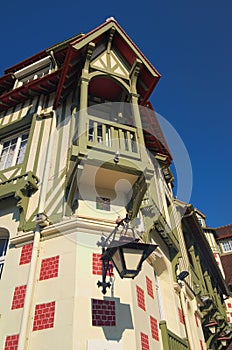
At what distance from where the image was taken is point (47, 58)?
33.3ft

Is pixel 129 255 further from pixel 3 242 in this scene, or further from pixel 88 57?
A: pixel 88 57

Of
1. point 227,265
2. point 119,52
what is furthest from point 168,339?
point 227,265

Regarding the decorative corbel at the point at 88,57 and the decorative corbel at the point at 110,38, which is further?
the decorative corbel at the point at 110,38

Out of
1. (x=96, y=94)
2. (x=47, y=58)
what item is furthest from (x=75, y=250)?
(x=47, y=58)

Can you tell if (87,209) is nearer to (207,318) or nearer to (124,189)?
(124,189)

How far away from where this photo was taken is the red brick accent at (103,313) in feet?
14.4

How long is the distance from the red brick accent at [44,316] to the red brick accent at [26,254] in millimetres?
918

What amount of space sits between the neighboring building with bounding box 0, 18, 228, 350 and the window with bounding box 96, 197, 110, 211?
0.9 inches

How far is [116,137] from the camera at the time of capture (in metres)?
6.18

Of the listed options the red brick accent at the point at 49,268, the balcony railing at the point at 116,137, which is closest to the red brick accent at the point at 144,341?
the red brick accent at the point at 49,268

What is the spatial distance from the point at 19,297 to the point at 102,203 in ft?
7.40

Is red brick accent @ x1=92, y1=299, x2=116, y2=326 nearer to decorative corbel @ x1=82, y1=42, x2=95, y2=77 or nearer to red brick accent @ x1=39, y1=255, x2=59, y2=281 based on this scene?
red brick accent @ x1=39, y1=255, x2=59, y2=281

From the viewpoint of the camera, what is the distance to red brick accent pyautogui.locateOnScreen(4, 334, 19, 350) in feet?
14.3

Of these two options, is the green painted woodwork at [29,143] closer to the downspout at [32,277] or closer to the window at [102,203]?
the downspout at [32,277]
